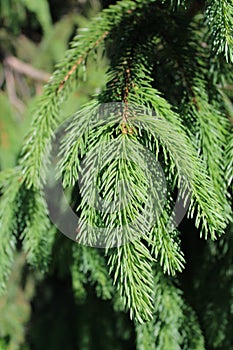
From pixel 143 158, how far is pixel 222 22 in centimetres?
22

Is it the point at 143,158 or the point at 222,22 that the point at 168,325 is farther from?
the point at 222,22

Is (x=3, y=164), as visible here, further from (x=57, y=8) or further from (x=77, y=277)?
(x=57, y=8)

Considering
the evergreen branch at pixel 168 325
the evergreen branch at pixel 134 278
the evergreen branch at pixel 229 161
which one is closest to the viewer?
the evergreen branch at pixel 134 278

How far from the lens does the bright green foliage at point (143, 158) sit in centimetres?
64

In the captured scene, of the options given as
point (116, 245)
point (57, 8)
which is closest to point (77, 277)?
point (116, 245)

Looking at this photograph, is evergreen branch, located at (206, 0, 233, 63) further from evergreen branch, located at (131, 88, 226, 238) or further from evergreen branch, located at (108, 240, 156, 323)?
evergreen branch, located at (108, 240, 156, 323)

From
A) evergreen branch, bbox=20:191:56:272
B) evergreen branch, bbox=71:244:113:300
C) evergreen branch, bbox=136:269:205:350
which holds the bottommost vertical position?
evergreen branch, bbox=136:269:205:350

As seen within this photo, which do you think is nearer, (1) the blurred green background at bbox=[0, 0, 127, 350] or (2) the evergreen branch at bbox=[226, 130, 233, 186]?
(2) the evergreen branch at bbox=[226, 130, 233, 186]

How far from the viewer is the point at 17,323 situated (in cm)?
172

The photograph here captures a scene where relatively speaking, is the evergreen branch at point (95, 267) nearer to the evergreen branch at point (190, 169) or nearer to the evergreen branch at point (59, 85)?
the evergreen branch at point (59, 85)

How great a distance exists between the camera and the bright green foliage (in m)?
0.64

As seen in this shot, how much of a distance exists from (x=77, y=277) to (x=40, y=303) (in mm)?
999

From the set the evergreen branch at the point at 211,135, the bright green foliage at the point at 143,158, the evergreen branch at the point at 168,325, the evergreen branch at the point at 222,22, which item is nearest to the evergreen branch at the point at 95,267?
the bright green foliage at the point at 143,158

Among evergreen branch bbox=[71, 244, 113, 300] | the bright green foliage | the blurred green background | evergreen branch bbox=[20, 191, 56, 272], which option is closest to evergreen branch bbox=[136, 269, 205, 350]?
the bright green foliage
